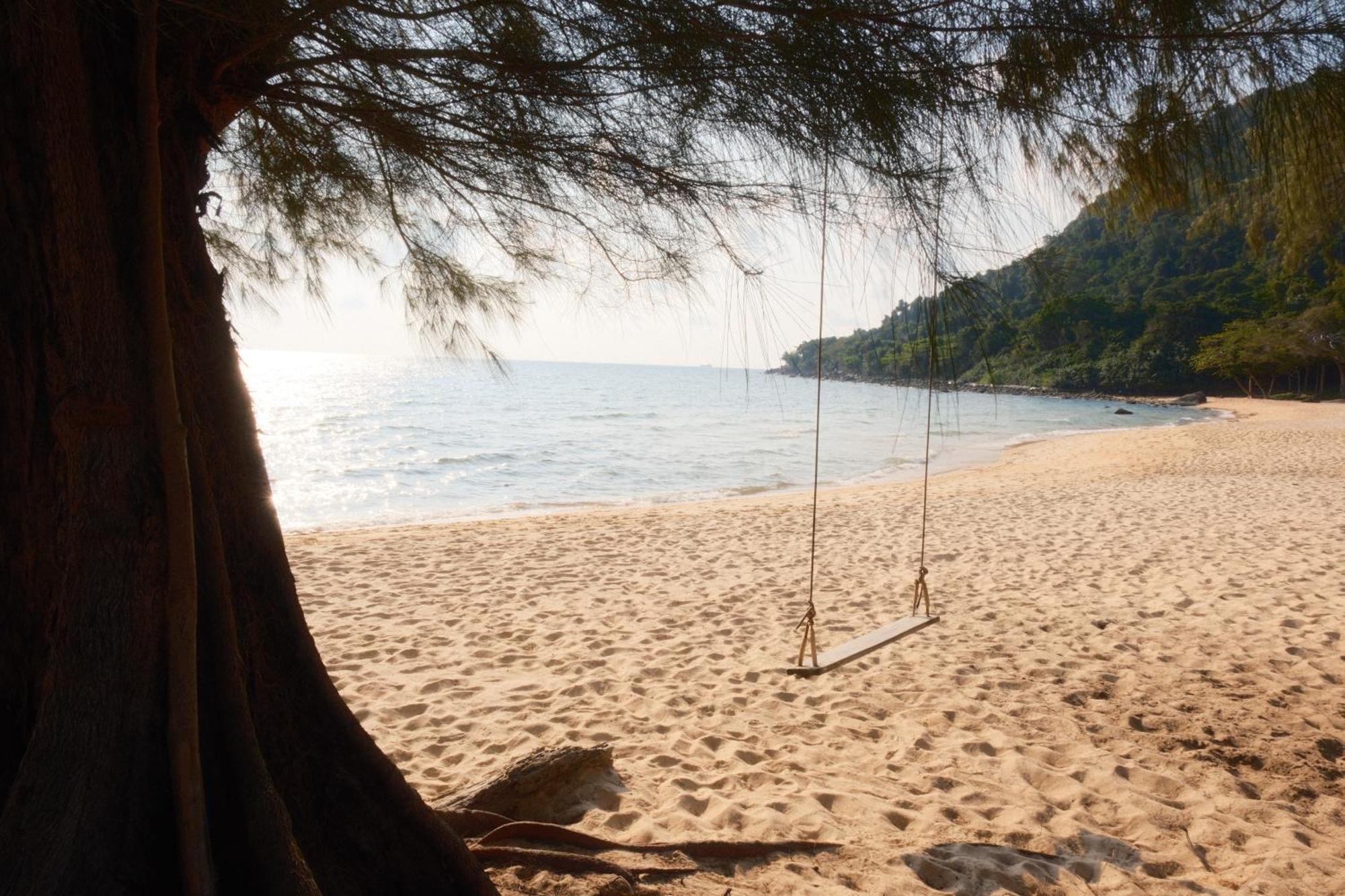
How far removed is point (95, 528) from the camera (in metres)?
1.28

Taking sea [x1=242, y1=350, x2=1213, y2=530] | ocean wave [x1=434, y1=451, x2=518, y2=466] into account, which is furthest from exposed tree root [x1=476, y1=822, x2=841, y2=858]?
ocean wave [x1=434, y1=451, x2=518, y2=466]

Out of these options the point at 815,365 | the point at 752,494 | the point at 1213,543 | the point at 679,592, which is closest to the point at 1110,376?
the point at 752,494

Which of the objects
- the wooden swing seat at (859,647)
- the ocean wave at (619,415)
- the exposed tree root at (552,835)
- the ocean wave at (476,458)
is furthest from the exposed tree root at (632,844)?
the ocean wave at (619,415)

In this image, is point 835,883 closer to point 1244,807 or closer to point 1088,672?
point 1244,807

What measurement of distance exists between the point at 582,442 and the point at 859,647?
20865mm

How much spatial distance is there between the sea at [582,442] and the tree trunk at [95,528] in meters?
0.43

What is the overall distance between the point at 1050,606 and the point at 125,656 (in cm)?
556

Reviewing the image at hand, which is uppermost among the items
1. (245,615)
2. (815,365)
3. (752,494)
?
(815,365)

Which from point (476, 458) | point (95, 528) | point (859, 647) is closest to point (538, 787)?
point (859, 647)

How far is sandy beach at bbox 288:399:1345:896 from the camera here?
8.32ft

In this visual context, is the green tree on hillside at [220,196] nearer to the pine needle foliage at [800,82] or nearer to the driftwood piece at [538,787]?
the pine needle foliage at [800,82]

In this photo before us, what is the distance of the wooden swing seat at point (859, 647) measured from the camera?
3250 mm

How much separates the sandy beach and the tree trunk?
1.05 m

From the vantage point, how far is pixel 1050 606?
5.49 meters
